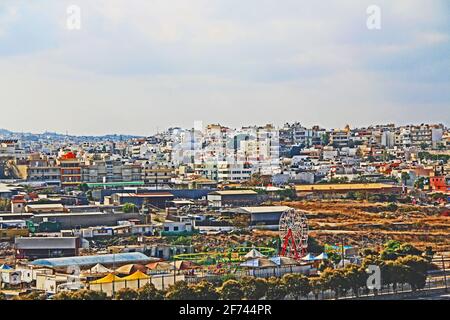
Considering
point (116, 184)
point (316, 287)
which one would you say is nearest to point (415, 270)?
point (316, 287)

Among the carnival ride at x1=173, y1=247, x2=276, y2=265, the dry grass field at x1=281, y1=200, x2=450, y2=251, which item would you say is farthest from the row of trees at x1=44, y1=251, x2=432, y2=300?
the dry grass field at x1=281, y1=200, x2=450, y2=251

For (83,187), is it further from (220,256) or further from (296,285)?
(296,285)

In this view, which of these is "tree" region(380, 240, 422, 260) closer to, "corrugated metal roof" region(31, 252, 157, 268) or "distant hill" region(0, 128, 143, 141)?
"corrugated metal roof" region(31, 252, 157, 268)

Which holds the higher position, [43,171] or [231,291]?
[43,171]

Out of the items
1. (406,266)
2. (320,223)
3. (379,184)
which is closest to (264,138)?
(379,184)

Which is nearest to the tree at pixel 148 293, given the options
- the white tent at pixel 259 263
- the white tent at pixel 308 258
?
the white tent at pixel 259 263

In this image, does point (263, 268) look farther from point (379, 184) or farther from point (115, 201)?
point (379, 184)

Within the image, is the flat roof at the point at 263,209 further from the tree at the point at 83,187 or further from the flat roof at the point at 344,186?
the tree at the point at 83,187
